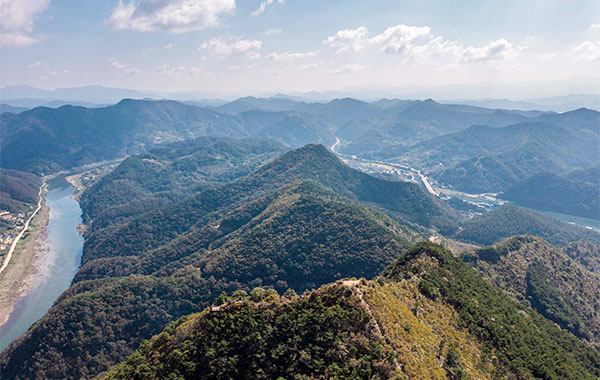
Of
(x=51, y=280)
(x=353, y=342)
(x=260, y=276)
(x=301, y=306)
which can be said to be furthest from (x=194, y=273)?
(x=51, y=280)

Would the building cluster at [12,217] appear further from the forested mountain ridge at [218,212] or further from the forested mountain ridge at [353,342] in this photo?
the forested mountain ridge at [353,342]

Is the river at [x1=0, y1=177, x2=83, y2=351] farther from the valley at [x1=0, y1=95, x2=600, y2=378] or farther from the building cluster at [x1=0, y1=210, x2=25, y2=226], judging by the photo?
the building cluster at [x1=0, y1=210, x2=25, y2=226]

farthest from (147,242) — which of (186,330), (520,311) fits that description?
(520,311)

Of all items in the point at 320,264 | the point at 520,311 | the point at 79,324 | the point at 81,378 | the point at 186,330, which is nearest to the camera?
the point at 186,330

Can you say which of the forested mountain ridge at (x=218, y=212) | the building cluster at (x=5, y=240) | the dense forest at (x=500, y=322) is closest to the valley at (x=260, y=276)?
the dense forest at (x=500, y=322)

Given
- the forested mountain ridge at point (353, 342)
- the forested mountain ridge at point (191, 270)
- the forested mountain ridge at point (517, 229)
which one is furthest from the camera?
the forested mountain ridge at point (517, 229)

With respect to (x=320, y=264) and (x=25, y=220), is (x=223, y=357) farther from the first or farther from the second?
(x=25, y=220)
